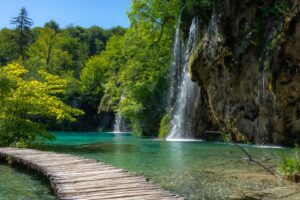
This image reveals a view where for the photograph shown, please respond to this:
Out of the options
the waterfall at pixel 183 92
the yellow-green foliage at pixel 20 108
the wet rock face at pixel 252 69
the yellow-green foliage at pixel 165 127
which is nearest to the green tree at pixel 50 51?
the yellow-green foliage at pixel 165 127

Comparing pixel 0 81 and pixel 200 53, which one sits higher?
pixel 200 53

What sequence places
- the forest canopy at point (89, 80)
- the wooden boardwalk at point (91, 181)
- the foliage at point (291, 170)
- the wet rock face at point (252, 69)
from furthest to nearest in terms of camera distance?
the wet rock face at point (252, 69) < the forest canopy at point (89, 80) < the foliage at point (291, 170) < the wooden boardwalk at point (91, 181)

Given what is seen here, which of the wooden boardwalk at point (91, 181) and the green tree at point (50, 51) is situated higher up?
the green tree at point (50, 51)

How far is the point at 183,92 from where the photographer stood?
3047 centimetres

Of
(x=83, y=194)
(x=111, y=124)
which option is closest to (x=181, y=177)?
(x=83, y=194)

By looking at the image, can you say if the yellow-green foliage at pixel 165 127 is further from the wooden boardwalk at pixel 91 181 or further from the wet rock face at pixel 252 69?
the wooden boardwalk at pixel 91 181

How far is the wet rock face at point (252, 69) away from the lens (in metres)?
20.2

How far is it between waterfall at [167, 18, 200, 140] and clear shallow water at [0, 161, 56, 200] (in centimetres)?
1778

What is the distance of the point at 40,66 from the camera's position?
50562 millimetres

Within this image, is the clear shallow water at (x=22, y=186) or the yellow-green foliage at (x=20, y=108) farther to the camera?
the yellow-green foliage at (x=20, y=108)

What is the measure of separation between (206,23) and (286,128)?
9.17 meters

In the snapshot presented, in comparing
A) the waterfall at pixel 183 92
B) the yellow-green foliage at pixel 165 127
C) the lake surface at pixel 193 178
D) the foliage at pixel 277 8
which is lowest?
the lake surface at pixel 193 178

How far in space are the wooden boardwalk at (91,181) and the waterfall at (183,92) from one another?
58.9ft

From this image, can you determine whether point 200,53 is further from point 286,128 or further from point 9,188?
point 9,188
